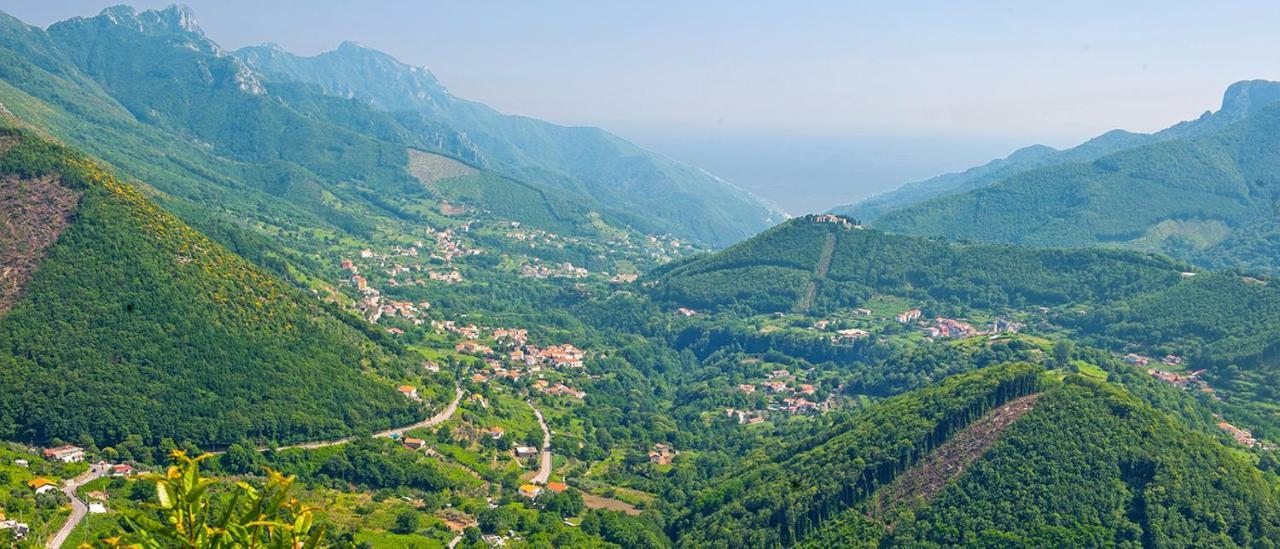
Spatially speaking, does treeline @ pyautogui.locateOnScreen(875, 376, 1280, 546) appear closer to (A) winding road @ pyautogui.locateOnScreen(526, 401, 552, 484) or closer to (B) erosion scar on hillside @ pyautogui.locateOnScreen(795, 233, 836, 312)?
(A) winding road @ pyautogui.locateOnScreen(526, 401, 552, 484)

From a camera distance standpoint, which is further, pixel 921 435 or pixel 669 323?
pixel 669 323

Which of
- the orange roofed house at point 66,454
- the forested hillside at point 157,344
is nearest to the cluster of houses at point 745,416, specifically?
the forested hillside at point 157,344

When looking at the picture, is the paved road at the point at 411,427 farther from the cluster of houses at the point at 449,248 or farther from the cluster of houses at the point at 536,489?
the cluster of houses at the point at 449,248

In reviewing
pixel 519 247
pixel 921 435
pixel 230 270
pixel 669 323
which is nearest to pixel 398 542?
pixel 921 435

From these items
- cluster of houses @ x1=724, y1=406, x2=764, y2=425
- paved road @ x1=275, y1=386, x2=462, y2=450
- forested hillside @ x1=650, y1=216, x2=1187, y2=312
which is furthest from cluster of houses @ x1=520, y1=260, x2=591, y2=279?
paved road @ x1=275, y1=386, x2=462, y2=450

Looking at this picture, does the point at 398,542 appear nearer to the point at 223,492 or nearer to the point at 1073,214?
the point at 223,492

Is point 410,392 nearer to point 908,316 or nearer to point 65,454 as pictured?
point 65,454
